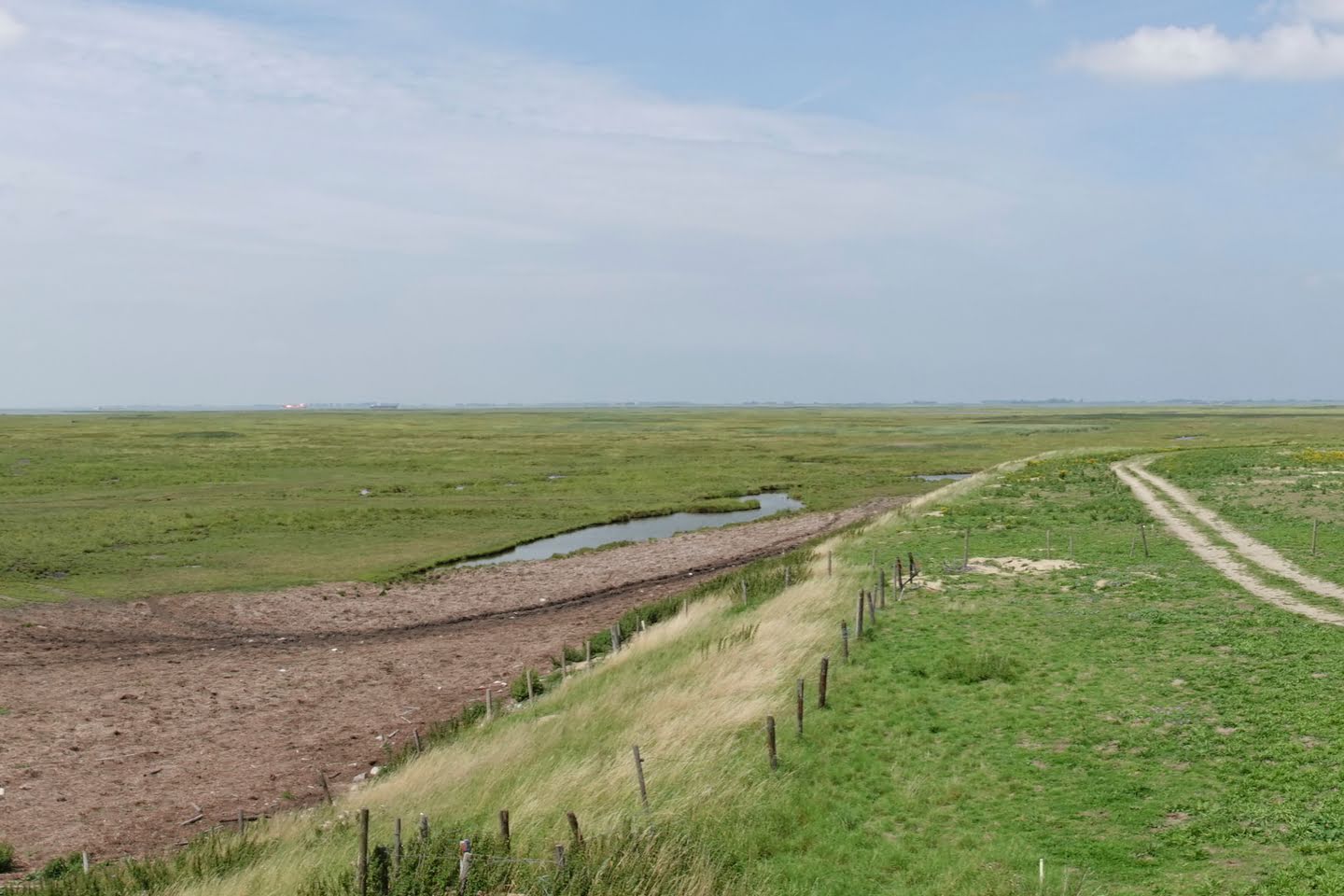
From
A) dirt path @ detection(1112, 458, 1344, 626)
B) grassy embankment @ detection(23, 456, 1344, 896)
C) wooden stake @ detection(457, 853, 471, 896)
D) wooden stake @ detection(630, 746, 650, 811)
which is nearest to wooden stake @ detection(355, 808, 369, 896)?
grassy embankment @ detection(23, 456, 1344, 896)

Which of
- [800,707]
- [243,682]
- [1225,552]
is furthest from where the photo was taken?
[1225,552]

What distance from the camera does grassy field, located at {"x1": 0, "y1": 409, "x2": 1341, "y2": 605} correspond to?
49.1m

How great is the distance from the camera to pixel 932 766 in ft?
55.0

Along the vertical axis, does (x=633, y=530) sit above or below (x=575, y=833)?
below

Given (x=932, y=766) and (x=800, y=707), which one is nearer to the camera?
(x=932, y=766)

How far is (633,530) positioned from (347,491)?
101ft

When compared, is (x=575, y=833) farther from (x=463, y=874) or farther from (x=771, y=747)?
(x=771, y=747)

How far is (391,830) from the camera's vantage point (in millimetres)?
16141

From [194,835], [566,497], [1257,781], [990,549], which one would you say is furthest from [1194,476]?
[194,835]

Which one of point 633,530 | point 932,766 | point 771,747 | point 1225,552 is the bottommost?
point 633,530

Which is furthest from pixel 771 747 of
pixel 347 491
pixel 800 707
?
pixel 347 491

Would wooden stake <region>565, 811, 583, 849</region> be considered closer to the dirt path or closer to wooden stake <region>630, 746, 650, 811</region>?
wooden stake <region>630, 746, 650, 811</region>

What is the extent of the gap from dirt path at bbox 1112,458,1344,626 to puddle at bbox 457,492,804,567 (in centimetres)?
2619

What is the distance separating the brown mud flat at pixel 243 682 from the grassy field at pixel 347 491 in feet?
18.8
